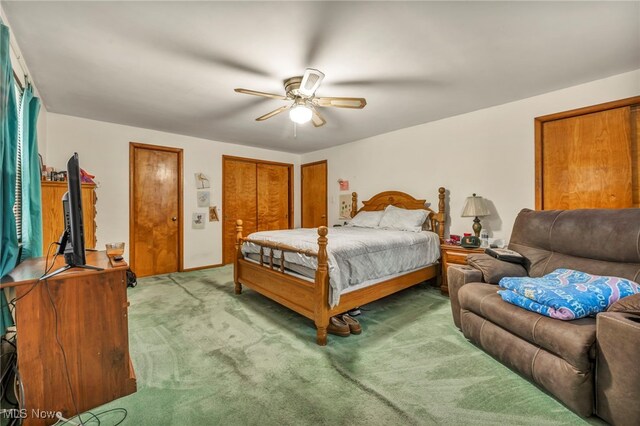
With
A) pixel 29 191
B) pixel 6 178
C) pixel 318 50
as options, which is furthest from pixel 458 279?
pixel 29 191

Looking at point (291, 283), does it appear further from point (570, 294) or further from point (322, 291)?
point (570, 294)

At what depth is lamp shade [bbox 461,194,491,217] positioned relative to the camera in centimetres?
326

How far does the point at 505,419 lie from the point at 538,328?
55cm

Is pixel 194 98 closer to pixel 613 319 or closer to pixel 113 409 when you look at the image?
pixel 113 409

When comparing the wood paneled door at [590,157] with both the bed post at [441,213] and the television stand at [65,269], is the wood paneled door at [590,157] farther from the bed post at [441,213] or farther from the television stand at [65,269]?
the television stand at [65,269]

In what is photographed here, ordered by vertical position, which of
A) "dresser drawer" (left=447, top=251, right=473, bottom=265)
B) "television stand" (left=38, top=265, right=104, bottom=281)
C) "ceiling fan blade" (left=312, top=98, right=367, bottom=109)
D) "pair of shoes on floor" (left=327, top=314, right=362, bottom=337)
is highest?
"ceiling fan blade" (left=312, top=98, right=367, bottom=109)

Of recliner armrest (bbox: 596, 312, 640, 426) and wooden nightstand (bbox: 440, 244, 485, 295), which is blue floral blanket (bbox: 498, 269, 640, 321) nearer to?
recliner armrest (bbox: 596, 312, 640, 426)

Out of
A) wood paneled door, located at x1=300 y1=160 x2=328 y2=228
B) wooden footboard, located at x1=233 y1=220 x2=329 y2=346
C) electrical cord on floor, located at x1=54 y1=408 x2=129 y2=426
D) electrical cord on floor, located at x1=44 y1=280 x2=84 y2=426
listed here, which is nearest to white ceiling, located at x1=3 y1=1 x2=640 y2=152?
wooden footboard, located at x1=233 y1=220 x2=329 y2=346

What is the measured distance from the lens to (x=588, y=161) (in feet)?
9.21

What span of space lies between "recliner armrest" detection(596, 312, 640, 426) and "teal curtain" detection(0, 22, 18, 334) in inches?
121

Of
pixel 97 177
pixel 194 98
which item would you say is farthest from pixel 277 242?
pixel 97 177

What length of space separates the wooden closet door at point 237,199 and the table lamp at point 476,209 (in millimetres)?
3885

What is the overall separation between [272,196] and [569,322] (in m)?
5.08

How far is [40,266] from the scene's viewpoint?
1.66 meters
